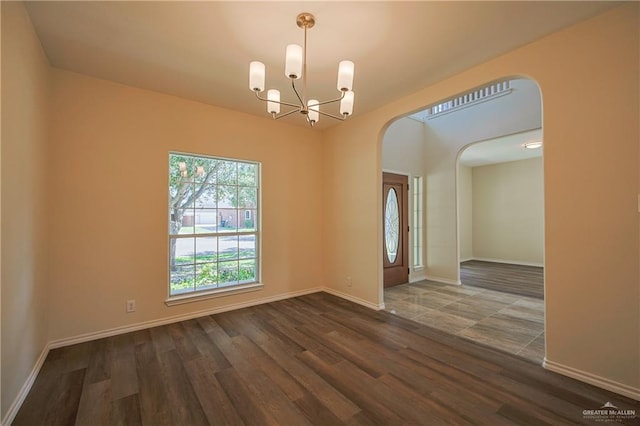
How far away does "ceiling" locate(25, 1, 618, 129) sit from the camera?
1903mm

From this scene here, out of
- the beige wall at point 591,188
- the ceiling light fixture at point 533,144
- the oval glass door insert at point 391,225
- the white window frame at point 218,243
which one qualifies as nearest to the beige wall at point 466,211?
the ceiling light fixture at point 533,144

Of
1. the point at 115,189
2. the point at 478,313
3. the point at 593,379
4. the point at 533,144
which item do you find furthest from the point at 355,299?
the point at 533,144

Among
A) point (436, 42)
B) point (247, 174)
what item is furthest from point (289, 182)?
point (436, 42)

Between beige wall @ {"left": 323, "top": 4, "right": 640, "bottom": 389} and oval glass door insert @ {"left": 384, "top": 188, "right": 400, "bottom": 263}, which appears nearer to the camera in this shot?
beige wall @ {"left": 323, "top": 4, "right": 640, "bottom": 389}

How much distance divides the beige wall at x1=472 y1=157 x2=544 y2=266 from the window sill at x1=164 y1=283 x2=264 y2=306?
700 centimetres

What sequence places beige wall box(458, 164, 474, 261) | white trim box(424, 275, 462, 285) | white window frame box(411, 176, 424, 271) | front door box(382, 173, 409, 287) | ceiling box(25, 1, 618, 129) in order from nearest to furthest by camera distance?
1. ceiling box(25, 1, 618, 129)
2. front door box(382, 173, 409, 287)
3. white trim box(424, 275, 462, 285)
4. white window frame box(411, 176, 424, 271)
5. beige wall box(458, 164, 474, 261)

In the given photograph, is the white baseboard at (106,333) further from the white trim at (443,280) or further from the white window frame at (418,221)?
the white trim at (443,280)

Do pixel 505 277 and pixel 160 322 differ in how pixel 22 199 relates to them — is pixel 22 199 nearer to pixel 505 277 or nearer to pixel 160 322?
pixel 160 322

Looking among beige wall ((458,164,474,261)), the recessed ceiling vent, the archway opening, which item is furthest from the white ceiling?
the recessed ceiling vent

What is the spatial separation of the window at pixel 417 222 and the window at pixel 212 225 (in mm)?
3261

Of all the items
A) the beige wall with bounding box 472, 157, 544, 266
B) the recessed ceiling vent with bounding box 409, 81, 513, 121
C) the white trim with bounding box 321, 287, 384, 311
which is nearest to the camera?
the white trim with bounding box 321, 287, 384, 311

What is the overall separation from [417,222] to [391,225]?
858 millimetres

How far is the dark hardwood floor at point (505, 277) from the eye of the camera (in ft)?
15.2

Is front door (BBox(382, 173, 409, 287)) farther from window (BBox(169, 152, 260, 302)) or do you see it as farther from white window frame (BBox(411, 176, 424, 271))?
Answer: window (BBox(169, 152, 260, 302))
